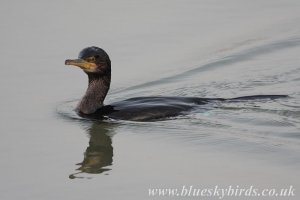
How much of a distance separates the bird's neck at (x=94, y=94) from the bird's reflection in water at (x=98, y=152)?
0.49 meters

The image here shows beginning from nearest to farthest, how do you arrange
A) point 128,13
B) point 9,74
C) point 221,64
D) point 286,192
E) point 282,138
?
1. point 286,192
2. point 282,138
3. point 9,74
4. point 221,64
5. point 128,13

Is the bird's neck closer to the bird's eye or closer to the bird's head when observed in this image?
the bird's head

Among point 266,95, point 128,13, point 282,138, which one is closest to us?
point 282,138

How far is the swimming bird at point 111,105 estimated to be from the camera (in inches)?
497

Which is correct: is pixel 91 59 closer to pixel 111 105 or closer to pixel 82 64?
pixel 82 64

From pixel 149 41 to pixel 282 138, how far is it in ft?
16.7

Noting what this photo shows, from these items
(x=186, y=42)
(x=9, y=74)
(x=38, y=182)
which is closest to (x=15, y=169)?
(x=38, y=182)

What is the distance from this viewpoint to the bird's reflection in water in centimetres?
1098

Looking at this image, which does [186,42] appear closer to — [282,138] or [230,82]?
[230,82]

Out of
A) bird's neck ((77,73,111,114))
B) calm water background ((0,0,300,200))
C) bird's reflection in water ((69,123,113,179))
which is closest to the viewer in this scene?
calm water background ((0,0,300,200))

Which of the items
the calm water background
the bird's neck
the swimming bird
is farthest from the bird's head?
the calm water background

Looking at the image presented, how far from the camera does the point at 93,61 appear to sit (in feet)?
42.3

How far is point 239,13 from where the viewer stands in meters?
18.0

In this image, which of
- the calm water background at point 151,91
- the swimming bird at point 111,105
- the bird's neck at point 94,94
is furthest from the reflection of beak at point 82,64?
the calm water background at point 151,91
